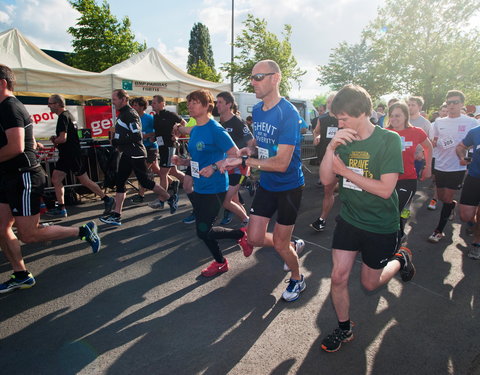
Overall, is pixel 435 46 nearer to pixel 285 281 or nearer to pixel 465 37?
pixel 465 37

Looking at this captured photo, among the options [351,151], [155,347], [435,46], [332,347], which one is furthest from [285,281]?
[435,46]

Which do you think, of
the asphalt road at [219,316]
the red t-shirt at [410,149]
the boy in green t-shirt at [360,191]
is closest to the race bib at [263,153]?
the boy in green t-shirt at [360,191]

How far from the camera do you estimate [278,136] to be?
275 centimetres

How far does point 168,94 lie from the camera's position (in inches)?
382

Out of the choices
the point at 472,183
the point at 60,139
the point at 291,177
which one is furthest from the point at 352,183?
the point at 60,139

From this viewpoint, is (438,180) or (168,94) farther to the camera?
(168,94)

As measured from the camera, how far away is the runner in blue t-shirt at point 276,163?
263cm

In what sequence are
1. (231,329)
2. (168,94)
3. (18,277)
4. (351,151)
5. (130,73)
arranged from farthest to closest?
(168,94) → (130,73) → (18,277) → (231,329) → (351,151)

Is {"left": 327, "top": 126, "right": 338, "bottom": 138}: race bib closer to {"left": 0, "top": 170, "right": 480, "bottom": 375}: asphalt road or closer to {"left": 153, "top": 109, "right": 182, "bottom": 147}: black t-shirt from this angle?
{"left": 0, "top": 170, "right": 480, "bottom": 375}: asphalt road

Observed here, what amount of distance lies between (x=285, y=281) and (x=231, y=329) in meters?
0.99

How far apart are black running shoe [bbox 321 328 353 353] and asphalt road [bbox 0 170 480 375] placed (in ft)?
0.16

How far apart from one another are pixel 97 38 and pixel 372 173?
28.2 meters

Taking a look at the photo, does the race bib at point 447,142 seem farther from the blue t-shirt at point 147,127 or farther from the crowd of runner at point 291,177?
the blue t-shirt at point 147,127

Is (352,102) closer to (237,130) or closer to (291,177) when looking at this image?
(291,177)
